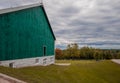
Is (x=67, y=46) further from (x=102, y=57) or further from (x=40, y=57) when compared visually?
(x=40, y=57)

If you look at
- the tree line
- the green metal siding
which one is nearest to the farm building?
the green metal siding

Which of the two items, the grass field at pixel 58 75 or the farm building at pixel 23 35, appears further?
the farm building at pixel 23 35

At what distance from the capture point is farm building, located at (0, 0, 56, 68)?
1559cm

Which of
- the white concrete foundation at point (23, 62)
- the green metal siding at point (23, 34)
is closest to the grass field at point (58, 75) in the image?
the white concrete foundation at point (23, 62)

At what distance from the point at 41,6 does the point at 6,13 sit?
10.5 metres

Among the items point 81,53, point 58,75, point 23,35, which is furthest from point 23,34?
point 81,53

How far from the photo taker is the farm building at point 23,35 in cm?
1559

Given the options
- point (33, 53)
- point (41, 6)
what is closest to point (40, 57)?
point (33, 53)

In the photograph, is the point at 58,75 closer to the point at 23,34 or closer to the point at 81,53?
the point at 23,34

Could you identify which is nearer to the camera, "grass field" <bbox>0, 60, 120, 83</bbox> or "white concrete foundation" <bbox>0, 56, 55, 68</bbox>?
"grass field" <bbox>0, 60, 120, 83</bbox>

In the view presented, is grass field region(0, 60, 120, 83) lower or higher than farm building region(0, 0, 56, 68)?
lower

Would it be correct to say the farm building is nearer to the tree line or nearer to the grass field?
the grass field

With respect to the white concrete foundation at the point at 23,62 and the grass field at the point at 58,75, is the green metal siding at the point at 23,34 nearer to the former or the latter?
the white concrete foundation at the point at 23,62

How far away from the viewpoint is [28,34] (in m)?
20.2
